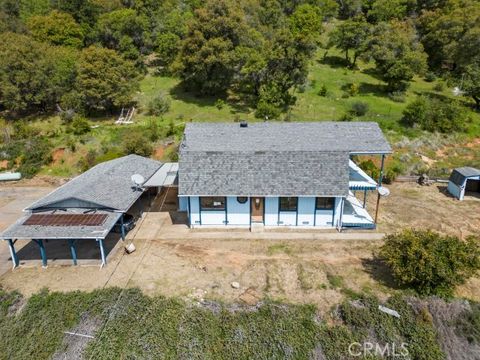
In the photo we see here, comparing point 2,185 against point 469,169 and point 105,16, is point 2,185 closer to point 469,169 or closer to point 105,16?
point 105,16

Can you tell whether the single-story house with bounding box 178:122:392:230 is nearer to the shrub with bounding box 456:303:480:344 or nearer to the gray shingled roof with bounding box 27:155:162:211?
the gray shingled roof with bounding box 27:155:162:211

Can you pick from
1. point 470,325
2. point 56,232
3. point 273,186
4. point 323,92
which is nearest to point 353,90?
point 323,92

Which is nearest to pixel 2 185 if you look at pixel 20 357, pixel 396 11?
pixel 20 357

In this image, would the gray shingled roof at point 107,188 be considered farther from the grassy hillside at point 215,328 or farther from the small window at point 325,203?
the small window at point 325,203

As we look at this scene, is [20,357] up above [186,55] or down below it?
below

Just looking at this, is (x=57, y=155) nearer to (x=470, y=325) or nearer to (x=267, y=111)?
(x=267, y=111)

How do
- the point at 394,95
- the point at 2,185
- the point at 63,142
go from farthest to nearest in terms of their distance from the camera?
the point at 394,95
the point at 63,142
the point at 2,185

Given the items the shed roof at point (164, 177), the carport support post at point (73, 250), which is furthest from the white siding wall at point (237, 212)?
the carport support post at point (73, 250)

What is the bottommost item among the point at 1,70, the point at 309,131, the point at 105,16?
the point at 309,131

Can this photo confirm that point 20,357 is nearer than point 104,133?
Yes
